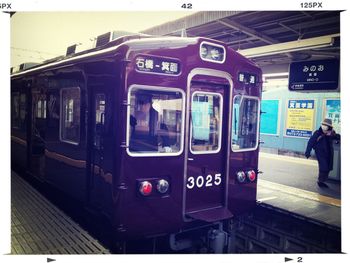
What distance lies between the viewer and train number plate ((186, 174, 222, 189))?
3.62 m

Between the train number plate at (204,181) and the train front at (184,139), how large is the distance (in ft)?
0.04

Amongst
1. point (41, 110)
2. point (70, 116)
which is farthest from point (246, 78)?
point (41, 110)

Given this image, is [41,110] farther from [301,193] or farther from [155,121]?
[301,193]

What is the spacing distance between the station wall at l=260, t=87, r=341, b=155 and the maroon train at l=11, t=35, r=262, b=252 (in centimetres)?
472

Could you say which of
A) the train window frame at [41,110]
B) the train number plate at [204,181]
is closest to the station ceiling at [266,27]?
the train number plate at [204,181]

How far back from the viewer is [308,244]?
4609mm

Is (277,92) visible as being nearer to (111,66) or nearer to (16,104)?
(16,104)

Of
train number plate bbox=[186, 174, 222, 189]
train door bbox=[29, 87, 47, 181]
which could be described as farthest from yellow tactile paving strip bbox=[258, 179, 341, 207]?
train door bbox=[29, 87, 47, 181]

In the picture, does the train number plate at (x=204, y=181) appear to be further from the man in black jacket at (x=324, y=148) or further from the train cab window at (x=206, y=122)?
the man in black jacket at (x=324, y=148)

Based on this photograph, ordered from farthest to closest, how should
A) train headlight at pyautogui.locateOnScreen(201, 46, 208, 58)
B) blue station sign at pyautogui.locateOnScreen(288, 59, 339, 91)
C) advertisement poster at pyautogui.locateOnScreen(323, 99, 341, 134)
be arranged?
1. advertisement poster at pyautogui.locateOnScreen(323, 99, 341, 134)
2. blue station sign at pyautogui.locateOnScreen(288, 59, 339, 91)
3. train headlight at pyautogui.locateOnScreen(201, 46, 208, 58)

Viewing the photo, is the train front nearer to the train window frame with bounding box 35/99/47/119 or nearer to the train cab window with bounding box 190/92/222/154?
the train cab window with bounding box 190/92/222/154

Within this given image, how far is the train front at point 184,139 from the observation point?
10.5 ft

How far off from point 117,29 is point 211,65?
120 cm
